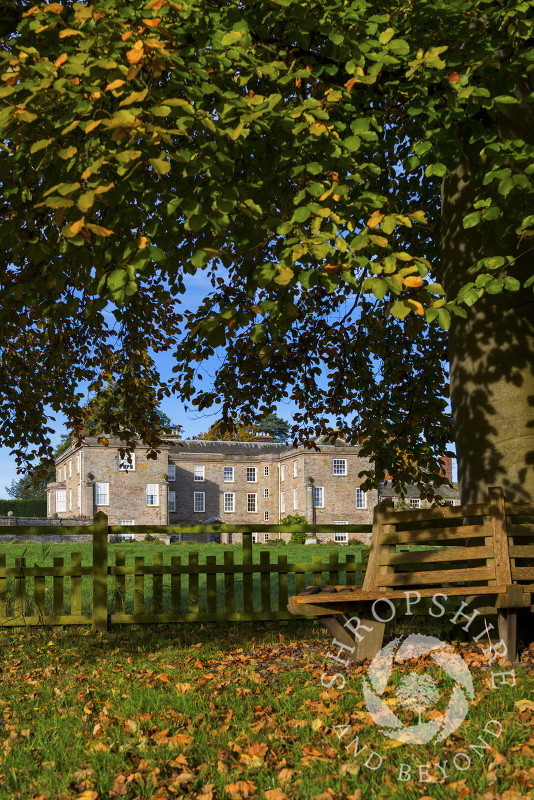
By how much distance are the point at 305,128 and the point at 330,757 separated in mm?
4033

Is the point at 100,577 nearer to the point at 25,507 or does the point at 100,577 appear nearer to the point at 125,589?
the point at 125,589

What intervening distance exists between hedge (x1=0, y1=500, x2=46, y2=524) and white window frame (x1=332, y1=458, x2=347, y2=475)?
3377 cm

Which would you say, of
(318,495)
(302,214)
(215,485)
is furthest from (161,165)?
(215,485)

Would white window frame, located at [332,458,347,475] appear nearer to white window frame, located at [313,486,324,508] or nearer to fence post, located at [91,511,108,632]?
white window frame, located at [313,486,324,508]

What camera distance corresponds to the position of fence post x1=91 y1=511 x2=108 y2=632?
9.07 meters

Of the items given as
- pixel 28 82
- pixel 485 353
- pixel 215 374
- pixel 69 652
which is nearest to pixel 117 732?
pixel 69 652

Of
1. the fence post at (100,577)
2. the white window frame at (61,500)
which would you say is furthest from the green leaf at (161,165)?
the white window frame at (61,500)

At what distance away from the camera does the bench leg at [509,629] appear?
18.5ft

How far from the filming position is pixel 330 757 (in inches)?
157

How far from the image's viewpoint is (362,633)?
19.6ft

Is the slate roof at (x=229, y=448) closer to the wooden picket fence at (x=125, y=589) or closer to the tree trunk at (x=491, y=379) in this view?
the wooden picket fence at (x=125, y=589)

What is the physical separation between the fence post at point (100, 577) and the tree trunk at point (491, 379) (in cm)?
480

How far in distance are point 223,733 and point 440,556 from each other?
2.42 m

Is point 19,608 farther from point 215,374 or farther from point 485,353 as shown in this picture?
point 485,353
